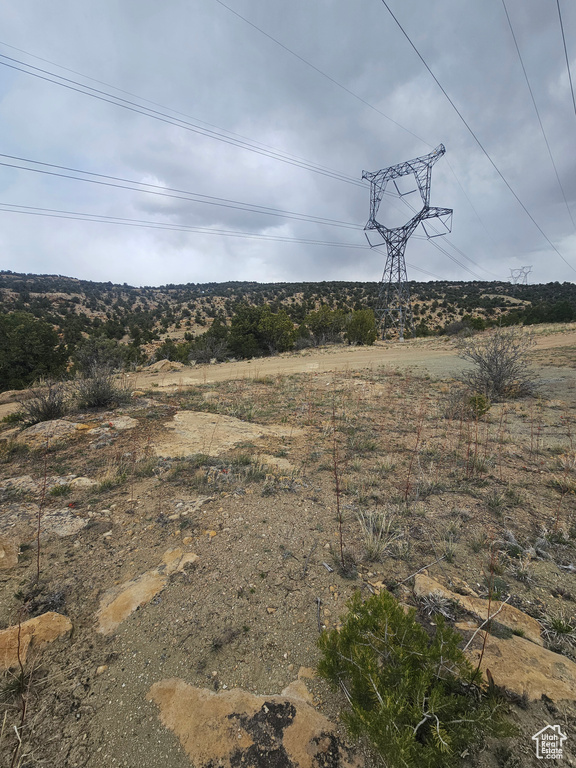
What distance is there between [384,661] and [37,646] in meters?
2.08

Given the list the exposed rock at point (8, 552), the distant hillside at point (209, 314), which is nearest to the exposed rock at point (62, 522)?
the exposed rock at point (8, 552)

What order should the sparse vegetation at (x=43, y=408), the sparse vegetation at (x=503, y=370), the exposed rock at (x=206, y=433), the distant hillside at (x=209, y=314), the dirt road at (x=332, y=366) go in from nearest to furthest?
the exposed rock at (x=206, y=433)
the sparse vegetation at (x=43, y=408)
the sparse vegetation at (x=503, y=370)
the dirt road at (x=332, y=366)
the distant hillside at (x=209, y=314)

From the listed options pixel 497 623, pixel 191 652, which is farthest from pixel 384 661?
pixel 191 652

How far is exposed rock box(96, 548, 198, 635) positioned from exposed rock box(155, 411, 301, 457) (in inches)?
97.7

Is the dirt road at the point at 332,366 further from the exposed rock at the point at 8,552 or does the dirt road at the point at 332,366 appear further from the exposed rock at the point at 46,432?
the exposed rock at the point at 8,552

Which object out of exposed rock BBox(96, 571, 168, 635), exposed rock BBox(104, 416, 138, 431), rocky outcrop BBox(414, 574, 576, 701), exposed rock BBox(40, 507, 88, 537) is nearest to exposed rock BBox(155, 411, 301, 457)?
exposed rock BBox(104, 416, 138, 431)

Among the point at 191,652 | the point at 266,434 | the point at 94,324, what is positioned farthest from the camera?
the point at 94,324

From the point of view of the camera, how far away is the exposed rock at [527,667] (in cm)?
161

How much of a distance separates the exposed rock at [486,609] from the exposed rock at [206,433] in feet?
11.7

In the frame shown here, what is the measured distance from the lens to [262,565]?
107 inches

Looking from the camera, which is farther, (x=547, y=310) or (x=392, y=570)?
(x=547, y=310)

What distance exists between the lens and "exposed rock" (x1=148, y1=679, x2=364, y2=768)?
147 cm

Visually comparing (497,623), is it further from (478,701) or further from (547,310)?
(547,310)

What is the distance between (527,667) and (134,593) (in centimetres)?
253
